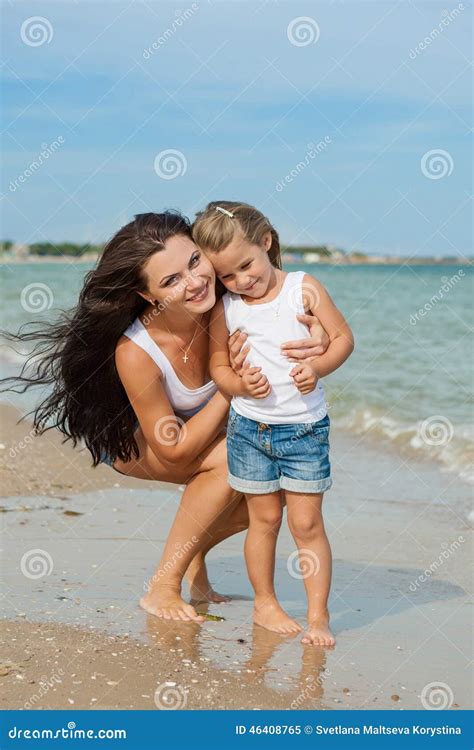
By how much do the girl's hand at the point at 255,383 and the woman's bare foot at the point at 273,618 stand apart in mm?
873

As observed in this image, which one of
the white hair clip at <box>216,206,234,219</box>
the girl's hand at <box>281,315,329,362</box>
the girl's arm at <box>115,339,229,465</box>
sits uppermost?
the white hair clip at <box>216,206,234,219</box>

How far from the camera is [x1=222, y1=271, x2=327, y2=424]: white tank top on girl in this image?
13.4ft

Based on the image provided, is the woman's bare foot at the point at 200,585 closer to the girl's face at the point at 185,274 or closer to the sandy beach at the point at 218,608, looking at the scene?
the sandy beach at the point at 218,608

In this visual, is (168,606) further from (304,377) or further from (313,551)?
(304,377)

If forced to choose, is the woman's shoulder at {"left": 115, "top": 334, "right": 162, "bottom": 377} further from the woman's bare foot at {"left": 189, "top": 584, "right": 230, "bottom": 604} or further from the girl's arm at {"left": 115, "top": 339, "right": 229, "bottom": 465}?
the woman's bare foot at {"left": 189, "top": 584, "right": 230, "bottom": 604}

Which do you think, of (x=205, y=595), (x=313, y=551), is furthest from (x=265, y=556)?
(x=205, y=595)

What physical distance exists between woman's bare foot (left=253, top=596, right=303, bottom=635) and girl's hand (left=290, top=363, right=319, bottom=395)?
0.90 meters

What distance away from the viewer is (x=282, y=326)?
162 inches

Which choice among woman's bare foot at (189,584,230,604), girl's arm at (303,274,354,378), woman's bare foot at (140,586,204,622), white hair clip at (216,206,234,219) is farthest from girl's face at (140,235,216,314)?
woman's bare foot at (189,584,230,604)

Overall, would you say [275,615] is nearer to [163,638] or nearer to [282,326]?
[163,638]

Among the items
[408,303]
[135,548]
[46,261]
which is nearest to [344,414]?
[135,548]

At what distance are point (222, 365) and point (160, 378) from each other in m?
0.29

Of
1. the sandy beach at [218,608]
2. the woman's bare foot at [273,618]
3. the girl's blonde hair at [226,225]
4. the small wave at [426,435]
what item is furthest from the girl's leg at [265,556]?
the small wave at [426,435]

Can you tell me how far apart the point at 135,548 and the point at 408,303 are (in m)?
17.1
